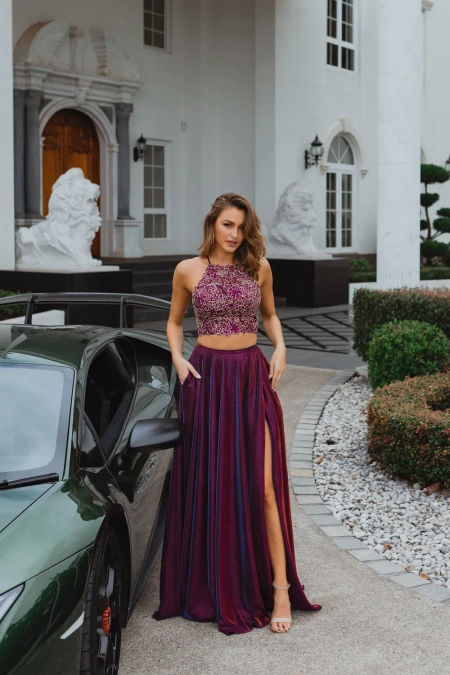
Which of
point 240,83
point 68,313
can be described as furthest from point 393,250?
point 240,83

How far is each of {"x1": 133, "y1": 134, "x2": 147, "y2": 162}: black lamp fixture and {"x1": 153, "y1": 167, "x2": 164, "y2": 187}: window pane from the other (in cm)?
78

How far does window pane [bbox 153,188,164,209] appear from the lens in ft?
61.9

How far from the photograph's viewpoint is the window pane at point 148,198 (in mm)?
18672

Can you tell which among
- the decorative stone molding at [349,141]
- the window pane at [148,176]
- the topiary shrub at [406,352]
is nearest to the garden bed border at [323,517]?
the topiary shrub at [406,352]

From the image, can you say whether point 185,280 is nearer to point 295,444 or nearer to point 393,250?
point 295,444

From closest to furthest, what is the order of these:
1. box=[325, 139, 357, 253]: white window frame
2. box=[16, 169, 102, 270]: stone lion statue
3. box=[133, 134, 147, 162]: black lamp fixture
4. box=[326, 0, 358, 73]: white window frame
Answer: box=[16, 169, 102, 270]: stone lion statue < box=[133, 134, 147, 162]: black lamp fixture < box=[326, 0, 358, 73]: white window frame < box=[325, 139, 357, 253]: white window frame

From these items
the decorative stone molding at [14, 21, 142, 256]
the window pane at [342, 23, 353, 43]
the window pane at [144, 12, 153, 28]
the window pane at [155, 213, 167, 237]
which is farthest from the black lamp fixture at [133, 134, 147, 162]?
the window pane at [342, 23, 353, 43]

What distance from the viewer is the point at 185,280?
3773mm

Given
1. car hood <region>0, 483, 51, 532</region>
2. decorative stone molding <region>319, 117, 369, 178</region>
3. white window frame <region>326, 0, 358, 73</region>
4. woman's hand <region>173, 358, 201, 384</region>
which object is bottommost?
car hood <region>0, 483, 51, 532</region>

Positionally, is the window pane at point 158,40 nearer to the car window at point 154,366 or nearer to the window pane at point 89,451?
the car window at point 154,366

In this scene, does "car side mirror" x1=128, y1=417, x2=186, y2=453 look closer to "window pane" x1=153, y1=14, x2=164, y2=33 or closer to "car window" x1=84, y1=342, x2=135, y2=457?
"car window" x1=84, y1=342, x2=135, y2=457

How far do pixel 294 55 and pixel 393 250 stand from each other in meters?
10.3

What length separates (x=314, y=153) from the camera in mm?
19500

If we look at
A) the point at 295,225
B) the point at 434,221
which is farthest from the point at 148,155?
the point at 434,221
